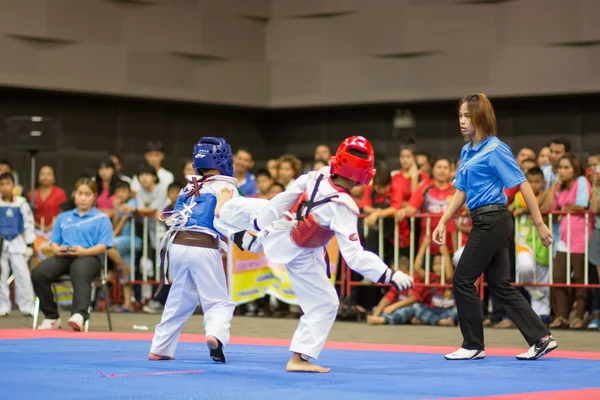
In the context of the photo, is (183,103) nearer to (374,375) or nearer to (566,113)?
(566,113)

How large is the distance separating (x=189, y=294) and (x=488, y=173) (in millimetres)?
2145

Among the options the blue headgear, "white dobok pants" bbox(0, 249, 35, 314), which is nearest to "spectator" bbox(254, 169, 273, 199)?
"white dobok pants" bbox(0, 249, 35, 314)

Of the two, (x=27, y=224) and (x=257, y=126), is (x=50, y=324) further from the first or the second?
(x=257, y=126)

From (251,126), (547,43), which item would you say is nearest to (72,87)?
(251,126)

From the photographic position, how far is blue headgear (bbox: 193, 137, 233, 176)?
6629mm

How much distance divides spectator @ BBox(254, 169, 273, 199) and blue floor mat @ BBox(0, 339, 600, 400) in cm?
443

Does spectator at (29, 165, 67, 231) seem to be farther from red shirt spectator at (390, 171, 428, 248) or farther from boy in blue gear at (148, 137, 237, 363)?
boy in blue gear at (148, 137, 237, 363)

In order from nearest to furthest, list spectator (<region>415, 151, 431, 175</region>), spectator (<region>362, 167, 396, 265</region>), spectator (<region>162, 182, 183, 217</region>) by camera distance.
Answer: spectator (<region>362, 167, 396, 265</region>) → spectator (<region>415, 151, 431, 175</region>) → spectator (<region>162, 182, 183, 217</region>)

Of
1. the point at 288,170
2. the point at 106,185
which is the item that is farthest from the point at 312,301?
the point at 106,185

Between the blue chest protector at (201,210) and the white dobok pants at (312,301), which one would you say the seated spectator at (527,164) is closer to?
the blue chest protector at (201,210)

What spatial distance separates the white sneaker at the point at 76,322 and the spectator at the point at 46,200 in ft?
11.7

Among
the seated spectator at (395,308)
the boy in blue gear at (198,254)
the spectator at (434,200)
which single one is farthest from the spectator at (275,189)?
the boy in blue gear at (198,254)

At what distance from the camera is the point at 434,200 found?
10602mm

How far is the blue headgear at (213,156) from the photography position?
6629mm
